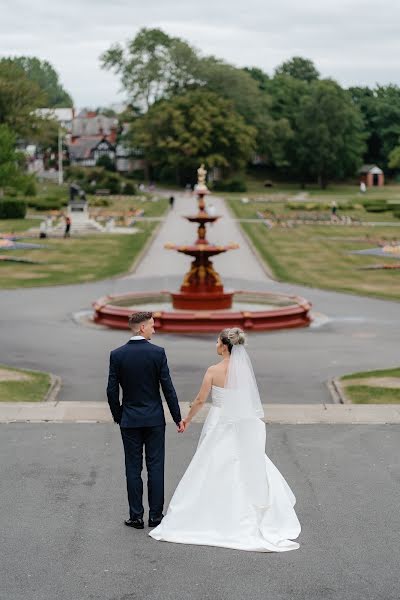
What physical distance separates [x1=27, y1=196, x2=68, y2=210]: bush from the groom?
79084mm

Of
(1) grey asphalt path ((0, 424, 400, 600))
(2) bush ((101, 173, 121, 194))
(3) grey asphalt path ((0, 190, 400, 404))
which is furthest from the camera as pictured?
(2) bush ((101, 173, 121, 194))

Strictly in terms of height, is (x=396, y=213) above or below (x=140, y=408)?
below

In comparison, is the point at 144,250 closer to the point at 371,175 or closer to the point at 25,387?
the point at 25,387

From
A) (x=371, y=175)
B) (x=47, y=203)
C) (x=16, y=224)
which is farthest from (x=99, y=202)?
(x=371, y=175)

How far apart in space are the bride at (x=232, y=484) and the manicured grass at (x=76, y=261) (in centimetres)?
2761

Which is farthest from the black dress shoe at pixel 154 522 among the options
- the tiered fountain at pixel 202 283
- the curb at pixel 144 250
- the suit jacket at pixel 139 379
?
the curb at pixel 144 250

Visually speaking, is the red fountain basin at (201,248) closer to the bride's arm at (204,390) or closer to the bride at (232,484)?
the bride's arm at (204,390)

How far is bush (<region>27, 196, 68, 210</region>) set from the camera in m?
87.2

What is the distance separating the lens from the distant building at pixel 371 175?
447 feet

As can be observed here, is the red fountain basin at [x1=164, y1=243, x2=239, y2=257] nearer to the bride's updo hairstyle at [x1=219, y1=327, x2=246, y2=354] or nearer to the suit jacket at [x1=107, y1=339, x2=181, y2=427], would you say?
the suit jacket at [x1=107, y1=339, x2=181, y2=427]

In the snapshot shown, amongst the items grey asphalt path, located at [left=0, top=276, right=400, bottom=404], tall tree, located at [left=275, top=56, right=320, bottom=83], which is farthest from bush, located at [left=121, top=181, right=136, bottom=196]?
grey asphalt path, located at [left=0, top=276, right=400, bottom=404]

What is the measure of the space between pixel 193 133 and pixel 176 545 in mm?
110553

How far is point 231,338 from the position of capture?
9117 millimetres

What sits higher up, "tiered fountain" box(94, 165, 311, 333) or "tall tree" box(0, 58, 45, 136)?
"tall tree" box(0, 58, 45, 136)
